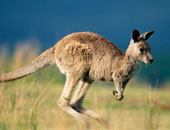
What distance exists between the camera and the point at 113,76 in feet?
19.0

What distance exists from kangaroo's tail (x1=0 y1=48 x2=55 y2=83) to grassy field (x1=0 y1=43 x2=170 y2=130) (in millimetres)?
132

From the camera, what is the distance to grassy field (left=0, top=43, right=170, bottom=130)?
5309 millimetres

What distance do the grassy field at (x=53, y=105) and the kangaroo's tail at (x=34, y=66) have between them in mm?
132

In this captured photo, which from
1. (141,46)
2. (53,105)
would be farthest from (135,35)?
(53,105)

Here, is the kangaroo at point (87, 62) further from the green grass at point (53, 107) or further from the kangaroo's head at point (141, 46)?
the green grass at point (53, 107)

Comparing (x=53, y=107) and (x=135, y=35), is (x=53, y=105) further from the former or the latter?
(x=135, y=35)

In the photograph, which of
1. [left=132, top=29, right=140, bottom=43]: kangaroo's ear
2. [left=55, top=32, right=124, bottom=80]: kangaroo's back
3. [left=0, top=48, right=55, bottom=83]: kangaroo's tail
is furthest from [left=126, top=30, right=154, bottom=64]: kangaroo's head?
[left=0, top=48, right=55, bottom=83]: kangaroo's tail

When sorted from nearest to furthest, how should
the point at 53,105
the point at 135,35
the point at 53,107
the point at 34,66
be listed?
1. the point at 135,35
2. the point at 34,66
3. the point at 53,107
4. the point at 53,105

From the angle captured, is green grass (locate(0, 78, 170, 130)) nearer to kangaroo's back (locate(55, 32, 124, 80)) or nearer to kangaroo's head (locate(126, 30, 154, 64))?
kangaroo's back (locate(55, 32, 124, 80))

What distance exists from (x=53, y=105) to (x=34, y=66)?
17.2 feet

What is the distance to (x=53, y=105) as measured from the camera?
1090 cm

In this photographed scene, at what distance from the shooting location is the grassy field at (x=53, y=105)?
531 centimetres

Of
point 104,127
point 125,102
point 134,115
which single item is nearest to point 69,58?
point 104,127

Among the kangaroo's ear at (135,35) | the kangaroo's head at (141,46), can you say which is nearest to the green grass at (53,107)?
the kangaroo's head at (141,46)
